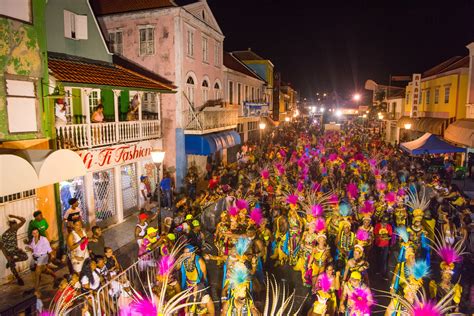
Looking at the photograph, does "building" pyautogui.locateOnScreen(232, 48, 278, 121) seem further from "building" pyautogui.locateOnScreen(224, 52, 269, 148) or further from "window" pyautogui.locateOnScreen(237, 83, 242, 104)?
"window" pyautogui.locateOnScreen(237, 83, 242, 104)

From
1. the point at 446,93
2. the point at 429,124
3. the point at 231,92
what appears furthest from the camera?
the point at 231,92

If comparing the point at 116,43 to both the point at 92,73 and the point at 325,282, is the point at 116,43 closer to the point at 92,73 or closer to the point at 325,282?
the point at 92,73

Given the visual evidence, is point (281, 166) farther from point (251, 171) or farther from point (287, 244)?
point (287, 244)

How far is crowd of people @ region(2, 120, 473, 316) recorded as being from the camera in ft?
20.7

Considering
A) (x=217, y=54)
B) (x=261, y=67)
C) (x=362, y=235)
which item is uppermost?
(x=261, y=67)

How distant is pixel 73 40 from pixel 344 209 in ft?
36.7

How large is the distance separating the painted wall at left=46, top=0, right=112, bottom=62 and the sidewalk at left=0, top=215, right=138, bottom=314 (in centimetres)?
667

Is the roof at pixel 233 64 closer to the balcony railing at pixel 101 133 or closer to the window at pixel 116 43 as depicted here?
the window at pixel 116 43

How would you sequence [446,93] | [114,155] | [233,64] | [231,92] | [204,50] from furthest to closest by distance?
1. [233,64]
2. [231,92]
3. [446,93]
4. [204,50]
5. [114,155]

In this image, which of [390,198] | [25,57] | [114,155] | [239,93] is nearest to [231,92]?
[239,93]

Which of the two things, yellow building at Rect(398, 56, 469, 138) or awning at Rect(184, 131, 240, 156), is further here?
yellow building at Rect(398, 56, 469, 138)

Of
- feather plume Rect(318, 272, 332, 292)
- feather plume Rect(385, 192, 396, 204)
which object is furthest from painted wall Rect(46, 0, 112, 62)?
feather plume Rect(385, 192, 396, 204)

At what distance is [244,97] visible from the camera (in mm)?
30797

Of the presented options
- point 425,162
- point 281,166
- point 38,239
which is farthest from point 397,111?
point 38,239
